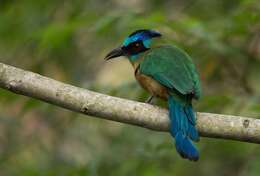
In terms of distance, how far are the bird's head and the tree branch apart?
3.30ft

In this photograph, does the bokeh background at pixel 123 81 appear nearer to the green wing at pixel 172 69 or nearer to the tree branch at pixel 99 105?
the green wing at pixel 172 69

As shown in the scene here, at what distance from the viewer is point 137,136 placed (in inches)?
201

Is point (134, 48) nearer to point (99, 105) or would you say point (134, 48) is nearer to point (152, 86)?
point (152, 86)

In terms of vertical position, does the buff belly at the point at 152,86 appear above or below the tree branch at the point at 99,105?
above

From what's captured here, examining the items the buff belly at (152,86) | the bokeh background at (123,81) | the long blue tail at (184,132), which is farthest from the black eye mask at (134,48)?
the long blue tail at (184,132)

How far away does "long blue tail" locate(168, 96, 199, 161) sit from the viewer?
11.4 feet

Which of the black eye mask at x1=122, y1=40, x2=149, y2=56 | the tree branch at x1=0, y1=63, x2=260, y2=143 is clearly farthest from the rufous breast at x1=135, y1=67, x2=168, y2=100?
the tree branch at x1=0, y1=63, x2=260, y2=143

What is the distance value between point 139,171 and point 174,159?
0.49 metres

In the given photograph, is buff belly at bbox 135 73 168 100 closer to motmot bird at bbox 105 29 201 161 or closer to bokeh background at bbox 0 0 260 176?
motmot bird at bbox 105 29 201 161

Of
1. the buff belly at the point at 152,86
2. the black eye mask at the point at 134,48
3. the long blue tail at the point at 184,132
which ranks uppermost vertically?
the black eye mask at the point at 134,48

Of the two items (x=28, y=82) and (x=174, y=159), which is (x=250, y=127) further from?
(x=174, y=159)

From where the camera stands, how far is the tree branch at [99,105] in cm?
329

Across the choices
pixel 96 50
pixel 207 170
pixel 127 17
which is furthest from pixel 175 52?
pixel 96 50

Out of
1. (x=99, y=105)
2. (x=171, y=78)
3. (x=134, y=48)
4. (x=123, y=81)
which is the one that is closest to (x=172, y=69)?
(x=171, y=78)
